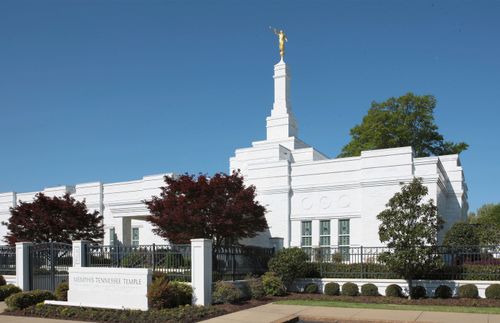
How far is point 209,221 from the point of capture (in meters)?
22.8

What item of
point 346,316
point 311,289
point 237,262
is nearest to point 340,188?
point 311,289

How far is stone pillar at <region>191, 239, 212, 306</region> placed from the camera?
17.0 metres

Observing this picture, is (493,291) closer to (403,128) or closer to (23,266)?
(23,266)

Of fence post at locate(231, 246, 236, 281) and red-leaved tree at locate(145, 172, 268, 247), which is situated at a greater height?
red-leaved tree at locate(145, 172, 268, 247)

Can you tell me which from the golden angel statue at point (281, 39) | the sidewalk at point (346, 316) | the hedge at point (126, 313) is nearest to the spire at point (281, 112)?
the golden angel statue at point (281, 39)

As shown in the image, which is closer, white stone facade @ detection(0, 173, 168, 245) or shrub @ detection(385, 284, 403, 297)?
shrub @ detection(385, 284, 403, 297)

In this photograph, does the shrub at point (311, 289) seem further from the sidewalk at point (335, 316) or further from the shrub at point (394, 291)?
the sidewalk at point (335, 316)

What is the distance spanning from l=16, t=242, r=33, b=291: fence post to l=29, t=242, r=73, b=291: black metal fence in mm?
121

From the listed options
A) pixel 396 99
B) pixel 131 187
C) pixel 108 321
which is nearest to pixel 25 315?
pixel 108 321

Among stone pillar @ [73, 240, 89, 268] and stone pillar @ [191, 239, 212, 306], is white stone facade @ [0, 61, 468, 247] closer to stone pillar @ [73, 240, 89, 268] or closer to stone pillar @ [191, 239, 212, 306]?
stone pillar @ [191, 239, 212, 306]

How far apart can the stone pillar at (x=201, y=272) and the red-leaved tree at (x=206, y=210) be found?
16.9ft

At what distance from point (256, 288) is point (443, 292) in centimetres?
709

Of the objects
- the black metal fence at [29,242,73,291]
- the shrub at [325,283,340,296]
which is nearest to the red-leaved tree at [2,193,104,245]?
the black metal fence at [29,242,73,291]

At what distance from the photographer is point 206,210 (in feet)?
75.7
